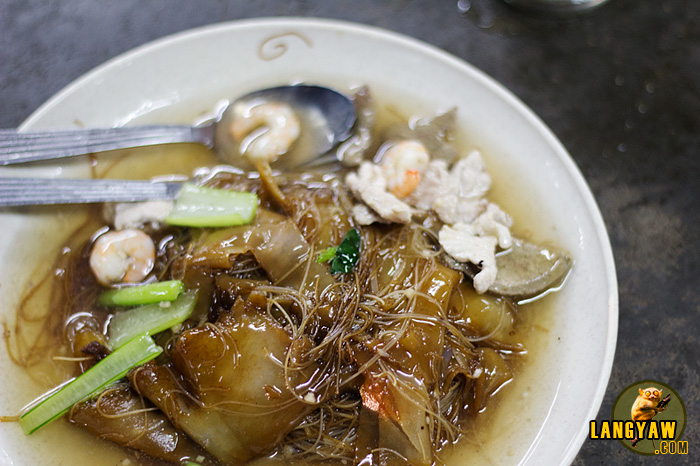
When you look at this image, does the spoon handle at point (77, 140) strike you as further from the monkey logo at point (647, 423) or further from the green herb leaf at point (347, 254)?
the monkey logo at point (647, 423)

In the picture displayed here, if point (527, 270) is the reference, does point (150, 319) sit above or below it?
above

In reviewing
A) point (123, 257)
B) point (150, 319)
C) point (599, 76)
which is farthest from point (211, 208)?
point (599, 76)

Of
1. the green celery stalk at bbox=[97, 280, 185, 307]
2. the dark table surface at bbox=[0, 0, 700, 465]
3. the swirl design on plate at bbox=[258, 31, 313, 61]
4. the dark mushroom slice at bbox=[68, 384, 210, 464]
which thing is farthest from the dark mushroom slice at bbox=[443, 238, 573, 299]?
the swirl design on plate at bbox=[258, 31, 313, 61]

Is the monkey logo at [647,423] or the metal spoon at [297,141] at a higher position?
the metal spoon at [297,141]

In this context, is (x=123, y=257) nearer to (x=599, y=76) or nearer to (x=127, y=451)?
(x=127, y=451)

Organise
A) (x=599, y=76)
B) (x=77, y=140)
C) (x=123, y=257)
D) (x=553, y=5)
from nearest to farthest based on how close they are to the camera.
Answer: (x=123, y=257)
(x=77, y=140)
(x=599, y=76)
(x=553, y=5)

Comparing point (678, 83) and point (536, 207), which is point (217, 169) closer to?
point (536, 207)

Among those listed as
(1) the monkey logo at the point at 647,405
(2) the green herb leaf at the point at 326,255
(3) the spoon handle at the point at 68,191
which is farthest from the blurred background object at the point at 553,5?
(3) the spoon handle at the point at 68,191
